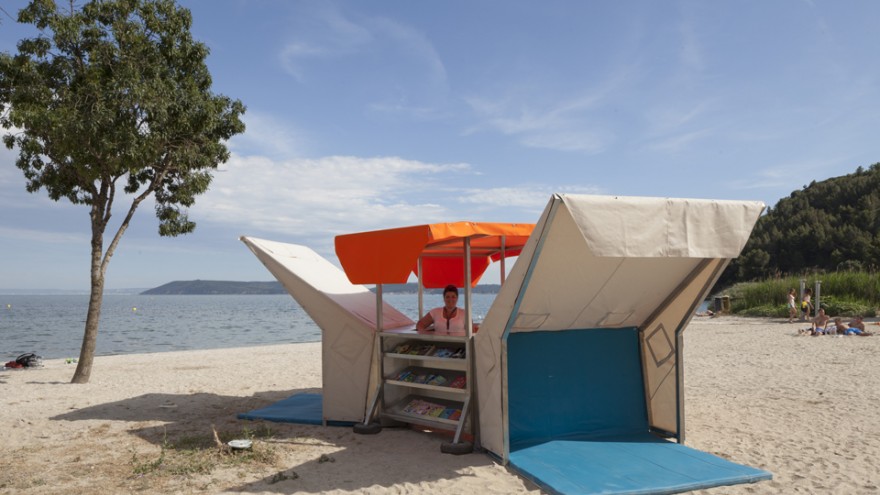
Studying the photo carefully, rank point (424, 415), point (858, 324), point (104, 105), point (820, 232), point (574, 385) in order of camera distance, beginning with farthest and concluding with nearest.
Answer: point (820, 232) → point (858, 324) → point (104, 105) → point (424, 415) → point (574, 385)

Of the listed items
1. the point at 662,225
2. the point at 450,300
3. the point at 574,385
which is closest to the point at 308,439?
the point at 450,300

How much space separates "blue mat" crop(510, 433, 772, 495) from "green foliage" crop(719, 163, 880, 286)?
50695mm

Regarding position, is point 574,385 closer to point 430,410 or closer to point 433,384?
point 433,384

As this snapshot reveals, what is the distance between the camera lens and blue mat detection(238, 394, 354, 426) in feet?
25.1

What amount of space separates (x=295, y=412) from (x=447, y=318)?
2.67 m

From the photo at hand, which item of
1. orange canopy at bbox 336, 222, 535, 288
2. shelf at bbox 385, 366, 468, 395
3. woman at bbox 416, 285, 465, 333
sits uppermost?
orange canopy at bbox 336, 222, 535, 288

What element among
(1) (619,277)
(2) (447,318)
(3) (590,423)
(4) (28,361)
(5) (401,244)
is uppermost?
(5) (401,244)

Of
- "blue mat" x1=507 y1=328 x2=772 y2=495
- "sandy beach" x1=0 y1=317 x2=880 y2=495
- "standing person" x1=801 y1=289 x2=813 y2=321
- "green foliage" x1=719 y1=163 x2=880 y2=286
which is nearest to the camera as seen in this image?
"blue mat" x1=507 y1=328 x2=772 y2=495

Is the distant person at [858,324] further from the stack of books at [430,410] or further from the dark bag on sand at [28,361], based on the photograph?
the dark bag on sand at [28,361]

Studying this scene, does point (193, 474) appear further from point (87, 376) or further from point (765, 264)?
point (765, 264)

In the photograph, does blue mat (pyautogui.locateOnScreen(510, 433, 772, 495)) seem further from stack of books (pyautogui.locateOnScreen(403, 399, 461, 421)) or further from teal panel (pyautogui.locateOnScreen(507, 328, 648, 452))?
stack of books (pyautogui.locateOnScreen(403, 399, 461, 421))

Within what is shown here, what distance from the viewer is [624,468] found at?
543 centimetres

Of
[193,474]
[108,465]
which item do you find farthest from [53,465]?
[193,474]

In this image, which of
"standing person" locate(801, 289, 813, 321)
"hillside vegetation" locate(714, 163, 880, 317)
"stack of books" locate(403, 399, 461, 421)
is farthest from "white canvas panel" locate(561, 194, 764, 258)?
"hillside vegetation" locate(714, 163, 880, 317)
